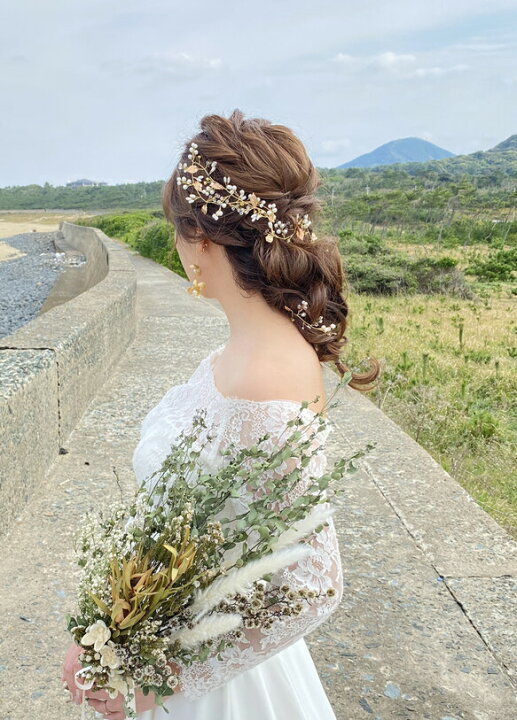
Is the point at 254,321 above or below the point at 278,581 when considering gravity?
above

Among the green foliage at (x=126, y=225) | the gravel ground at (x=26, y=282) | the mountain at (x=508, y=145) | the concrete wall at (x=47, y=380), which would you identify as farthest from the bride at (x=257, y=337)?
the mountain at (x=508, y=145)

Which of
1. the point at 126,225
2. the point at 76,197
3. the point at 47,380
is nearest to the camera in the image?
the point at 47,380

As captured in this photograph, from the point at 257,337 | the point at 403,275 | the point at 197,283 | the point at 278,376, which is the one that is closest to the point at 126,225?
the point at 403,275

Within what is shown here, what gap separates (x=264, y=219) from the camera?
169 cm

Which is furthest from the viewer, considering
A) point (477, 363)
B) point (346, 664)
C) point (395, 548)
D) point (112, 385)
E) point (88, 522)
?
point (477, 363)

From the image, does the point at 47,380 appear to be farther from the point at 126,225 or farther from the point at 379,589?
the point at 126,225

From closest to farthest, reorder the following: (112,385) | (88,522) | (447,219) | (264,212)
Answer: (88,522) → (264,212) → (112,385) → (447,219)

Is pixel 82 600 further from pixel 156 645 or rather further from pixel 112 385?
pixel 112 385

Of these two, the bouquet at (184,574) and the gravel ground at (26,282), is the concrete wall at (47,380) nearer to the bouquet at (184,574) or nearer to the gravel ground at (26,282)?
the bouquet at (184,574)

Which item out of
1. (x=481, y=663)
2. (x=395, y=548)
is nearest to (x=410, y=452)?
(x=395, y=548)

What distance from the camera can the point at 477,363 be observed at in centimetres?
951

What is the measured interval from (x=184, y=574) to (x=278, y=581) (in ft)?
0.95

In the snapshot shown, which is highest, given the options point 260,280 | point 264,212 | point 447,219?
point 264,212

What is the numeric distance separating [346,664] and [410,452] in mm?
2235
